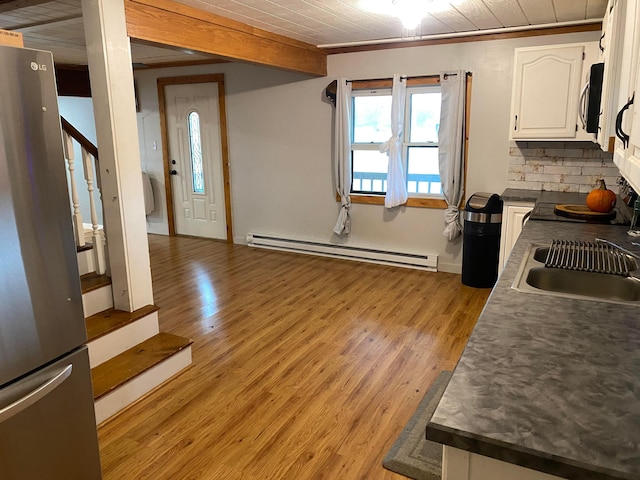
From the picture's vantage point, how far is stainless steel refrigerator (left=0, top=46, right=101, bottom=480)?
148cm

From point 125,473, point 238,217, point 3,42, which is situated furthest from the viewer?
point 238,217

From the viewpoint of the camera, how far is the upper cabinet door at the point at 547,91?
144 inches

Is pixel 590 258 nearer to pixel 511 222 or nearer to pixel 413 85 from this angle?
pixel 511 222

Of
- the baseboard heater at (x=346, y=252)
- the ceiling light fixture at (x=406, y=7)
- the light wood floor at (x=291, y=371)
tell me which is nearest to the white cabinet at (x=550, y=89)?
the ceiling light fixture at (x=406, y=7)

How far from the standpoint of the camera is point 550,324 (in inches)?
53.0

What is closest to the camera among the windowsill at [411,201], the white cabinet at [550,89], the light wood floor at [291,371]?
the light wood floor at [291,371]

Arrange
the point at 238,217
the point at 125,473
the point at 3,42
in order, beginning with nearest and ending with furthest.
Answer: the point at 3,42 < the point at 125,473 < the point at 238,217

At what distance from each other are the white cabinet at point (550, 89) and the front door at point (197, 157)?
12.3ft

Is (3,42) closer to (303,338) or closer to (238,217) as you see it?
(303,338)

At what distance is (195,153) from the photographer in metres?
6.41

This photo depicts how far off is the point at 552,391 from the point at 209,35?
132 inches

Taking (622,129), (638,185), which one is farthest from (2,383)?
(622,129)

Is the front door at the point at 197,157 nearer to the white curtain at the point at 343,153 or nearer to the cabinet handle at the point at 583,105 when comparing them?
the white curtain at the point at 343,153

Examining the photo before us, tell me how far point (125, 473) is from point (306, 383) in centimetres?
108
